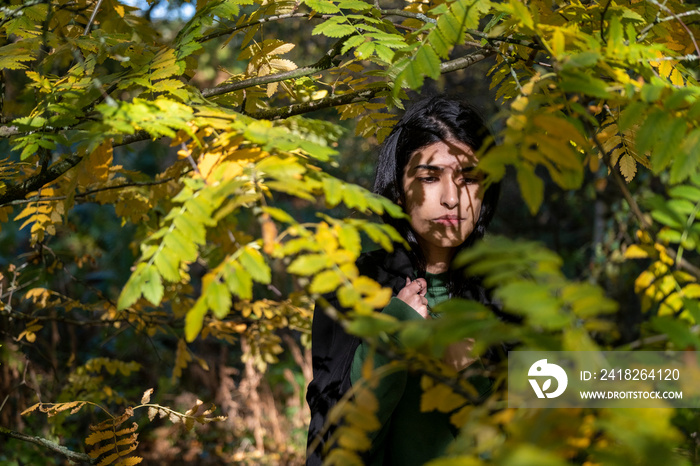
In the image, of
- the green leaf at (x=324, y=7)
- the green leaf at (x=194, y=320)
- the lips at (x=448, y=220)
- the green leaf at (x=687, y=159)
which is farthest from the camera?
the lips at (x=448, y=220)

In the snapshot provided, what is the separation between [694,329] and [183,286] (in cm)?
246

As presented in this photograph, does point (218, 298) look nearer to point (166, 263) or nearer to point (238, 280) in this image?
point (238, 280)

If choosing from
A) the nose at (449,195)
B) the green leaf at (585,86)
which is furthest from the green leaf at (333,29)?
the green leaf at (585,86)

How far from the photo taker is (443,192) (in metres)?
1.59

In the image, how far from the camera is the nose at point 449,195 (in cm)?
157

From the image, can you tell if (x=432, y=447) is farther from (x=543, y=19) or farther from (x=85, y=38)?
(x=85, y=38)

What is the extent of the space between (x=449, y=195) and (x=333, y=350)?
24.2 inches

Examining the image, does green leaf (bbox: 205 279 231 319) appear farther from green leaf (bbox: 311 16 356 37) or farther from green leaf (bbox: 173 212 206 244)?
green leaf (bbox: 311 16 356 37)

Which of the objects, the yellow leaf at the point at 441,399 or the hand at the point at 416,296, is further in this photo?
the hand at the point at 416,296

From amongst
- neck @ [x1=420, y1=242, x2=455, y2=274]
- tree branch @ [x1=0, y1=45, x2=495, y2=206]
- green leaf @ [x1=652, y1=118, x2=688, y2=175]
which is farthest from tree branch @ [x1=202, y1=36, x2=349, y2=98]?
green leaf @ [x1=652, y1=118, x2=688, y2=175]

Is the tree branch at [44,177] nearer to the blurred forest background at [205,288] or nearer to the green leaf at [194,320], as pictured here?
the blurred forest background at [205,288]

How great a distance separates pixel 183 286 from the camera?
2838mm

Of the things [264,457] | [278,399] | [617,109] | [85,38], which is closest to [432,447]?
[617,109]

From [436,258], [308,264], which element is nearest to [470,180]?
[436,258]
